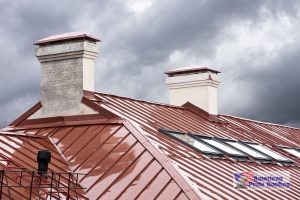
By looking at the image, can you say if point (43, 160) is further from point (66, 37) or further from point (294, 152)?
point (294, 152)

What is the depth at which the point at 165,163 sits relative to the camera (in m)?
16.6

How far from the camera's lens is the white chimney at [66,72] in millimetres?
19875

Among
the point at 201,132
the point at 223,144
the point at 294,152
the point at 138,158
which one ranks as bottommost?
the point at 138,158

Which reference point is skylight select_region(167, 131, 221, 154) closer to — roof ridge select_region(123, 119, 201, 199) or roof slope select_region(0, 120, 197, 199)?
roof ridge select_region(123, 119, 201, 199)

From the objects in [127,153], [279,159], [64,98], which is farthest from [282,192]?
[64,98]

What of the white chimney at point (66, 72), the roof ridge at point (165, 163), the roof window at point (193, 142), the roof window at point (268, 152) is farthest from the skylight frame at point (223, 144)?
the white chimney at point (66, 72)

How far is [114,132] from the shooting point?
60.2 feet

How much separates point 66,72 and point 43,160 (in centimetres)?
499

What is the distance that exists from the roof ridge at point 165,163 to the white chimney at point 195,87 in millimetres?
8306

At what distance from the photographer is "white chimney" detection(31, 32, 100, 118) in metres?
19.9

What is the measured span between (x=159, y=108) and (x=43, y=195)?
28.1ft

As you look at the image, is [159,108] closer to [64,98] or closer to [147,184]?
[64,98]

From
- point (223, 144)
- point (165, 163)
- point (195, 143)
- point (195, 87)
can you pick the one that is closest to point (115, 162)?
point (165, 163)

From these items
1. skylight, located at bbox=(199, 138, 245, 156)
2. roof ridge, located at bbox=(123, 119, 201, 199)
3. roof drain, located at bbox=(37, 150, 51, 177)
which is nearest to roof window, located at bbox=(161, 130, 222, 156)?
skylight, located at bbox=(199, 138, 245, 156)
